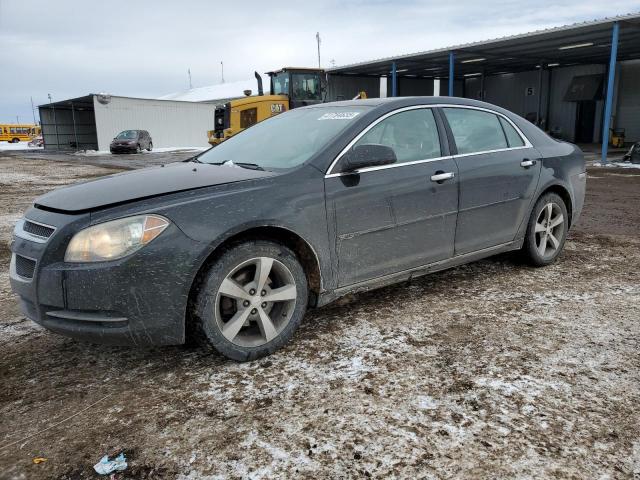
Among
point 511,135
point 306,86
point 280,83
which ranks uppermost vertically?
point 280,83

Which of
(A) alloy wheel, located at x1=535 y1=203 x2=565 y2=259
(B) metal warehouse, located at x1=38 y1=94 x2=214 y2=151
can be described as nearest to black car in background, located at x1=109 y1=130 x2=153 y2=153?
(B) metal warehouse, located at x1=38 y1=94 x2=214 y2=151

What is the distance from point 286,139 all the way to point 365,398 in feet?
6.36

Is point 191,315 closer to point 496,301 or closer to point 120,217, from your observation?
point 120,217

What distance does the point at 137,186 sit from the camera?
9.57 feet

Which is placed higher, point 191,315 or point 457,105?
point 457,105

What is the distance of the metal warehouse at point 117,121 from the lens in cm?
3469

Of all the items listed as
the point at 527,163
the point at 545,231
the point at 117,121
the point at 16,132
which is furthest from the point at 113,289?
the point at 16,132

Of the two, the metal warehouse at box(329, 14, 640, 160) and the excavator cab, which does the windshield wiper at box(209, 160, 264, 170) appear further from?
the metal warehouse at box(329, 14, 640, 160)

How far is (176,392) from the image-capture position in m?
2.64

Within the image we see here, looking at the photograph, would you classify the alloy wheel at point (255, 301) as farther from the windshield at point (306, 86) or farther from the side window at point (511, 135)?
the windshield at point (306, 86)

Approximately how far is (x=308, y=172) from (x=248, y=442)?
1.58 m

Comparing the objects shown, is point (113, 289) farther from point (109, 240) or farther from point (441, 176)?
point (441, 176)

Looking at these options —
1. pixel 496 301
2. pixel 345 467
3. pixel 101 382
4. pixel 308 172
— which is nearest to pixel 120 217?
pixel 101 382

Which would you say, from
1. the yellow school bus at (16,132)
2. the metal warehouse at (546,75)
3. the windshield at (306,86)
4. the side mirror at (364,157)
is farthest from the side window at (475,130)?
the yellow school bus at (16,132)
